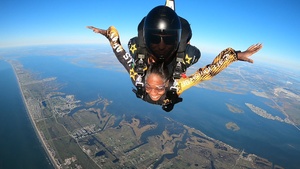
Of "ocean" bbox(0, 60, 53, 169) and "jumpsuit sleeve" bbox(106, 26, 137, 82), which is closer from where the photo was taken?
"jumpsuit sleeve" bbox(106, 26, 137, 82)

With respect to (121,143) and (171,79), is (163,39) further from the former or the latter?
(121,143)

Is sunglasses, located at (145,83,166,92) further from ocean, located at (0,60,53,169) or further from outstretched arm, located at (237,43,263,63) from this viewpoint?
ocean, located at (0,60,53,169)

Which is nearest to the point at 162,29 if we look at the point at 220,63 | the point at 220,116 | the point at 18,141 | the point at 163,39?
the point at 163,39

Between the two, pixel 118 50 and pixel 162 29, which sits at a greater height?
pixel 162 29

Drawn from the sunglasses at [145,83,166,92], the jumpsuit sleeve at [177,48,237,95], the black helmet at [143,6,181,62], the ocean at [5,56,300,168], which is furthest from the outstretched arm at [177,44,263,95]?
the ocean at [5,56,300,168]

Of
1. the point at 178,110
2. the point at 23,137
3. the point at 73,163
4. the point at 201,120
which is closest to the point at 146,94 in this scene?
the point at 73,163

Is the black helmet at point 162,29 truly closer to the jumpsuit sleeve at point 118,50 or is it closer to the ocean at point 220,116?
the jumpsuit sleeve at point 118,50
